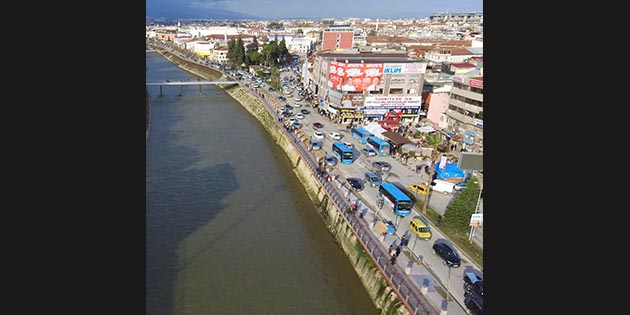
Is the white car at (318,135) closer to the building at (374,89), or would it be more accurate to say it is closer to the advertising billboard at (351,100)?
the building at (374,89)

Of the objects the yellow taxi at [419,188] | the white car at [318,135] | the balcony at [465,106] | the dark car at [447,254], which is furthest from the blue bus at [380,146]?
the dark car at [447,254]

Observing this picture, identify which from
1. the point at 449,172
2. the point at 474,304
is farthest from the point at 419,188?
the point at 474,304

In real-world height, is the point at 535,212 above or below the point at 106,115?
below

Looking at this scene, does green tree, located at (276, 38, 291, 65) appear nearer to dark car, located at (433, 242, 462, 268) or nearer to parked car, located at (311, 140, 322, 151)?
parked car, located at (311, 140, 322, 151)

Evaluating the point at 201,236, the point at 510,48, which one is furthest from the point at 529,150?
the point at 201,236

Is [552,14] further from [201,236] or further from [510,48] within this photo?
[201,236]

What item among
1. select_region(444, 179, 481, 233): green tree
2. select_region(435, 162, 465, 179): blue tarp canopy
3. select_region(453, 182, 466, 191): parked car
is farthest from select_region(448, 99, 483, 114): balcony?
select_region(444, 179, 481, 233): green tree
